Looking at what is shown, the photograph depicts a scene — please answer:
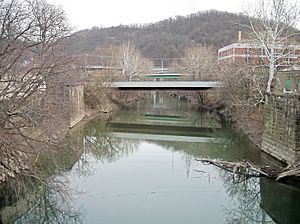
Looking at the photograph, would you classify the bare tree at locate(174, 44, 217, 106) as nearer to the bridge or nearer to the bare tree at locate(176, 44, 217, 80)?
the bare tree at locate(176, 44, 217, 80)

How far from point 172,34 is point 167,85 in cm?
5215

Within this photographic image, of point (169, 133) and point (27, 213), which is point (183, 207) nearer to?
point (27, 213)

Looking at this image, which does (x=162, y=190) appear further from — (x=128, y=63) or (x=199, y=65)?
(x=128, y=63)

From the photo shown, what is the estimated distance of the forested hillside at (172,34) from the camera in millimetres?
76000

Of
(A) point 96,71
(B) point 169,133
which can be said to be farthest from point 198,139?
(A) point 96,71

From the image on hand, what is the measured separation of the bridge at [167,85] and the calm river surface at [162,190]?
32.0ft

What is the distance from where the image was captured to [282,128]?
16.2 m

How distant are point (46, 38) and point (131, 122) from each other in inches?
708

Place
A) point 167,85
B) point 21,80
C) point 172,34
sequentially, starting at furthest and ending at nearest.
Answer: point 172,34, point 167,85, point 21,80

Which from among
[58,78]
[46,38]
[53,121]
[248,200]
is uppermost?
[46,38]

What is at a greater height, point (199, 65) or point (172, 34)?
point (172, 34)

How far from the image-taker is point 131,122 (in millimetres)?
30688

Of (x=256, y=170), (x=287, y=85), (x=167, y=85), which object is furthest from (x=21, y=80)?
(x=167, y=85)

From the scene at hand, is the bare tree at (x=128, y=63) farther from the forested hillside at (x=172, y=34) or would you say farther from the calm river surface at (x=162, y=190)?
the forested hillside at (x=172, y=34)
